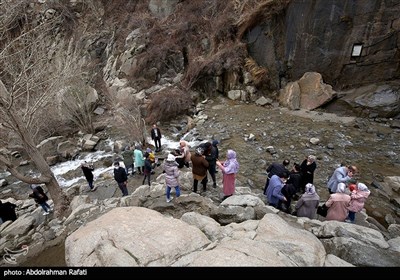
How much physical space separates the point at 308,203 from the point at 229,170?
6.49 ft

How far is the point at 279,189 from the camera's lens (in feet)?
18.4

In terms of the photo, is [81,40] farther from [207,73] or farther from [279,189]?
[279,189]

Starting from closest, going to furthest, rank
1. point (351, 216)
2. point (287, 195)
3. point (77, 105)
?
point (351, 216) → point (287, 195) → point (77, 105)

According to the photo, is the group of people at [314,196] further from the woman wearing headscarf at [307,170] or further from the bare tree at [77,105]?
the bare tree at [77,105]

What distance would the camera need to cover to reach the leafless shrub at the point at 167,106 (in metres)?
13.9

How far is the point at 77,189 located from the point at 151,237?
644 centimetres

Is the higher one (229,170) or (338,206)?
(229,170)

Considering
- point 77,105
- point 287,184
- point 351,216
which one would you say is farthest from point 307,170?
point 77,105

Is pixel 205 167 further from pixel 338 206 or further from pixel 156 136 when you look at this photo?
pixel 156 136

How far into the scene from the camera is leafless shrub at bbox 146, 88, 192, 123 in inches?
547

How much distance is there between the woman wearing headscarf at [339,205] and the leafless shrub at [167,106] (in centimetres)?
1041

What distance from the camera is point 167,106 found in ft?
45.5

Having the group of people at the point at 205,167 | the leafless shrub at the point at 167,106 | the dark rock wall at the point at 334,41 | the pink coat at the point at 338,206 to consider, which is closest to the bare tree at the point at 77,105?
the leafless shrub at the point at 167,106
